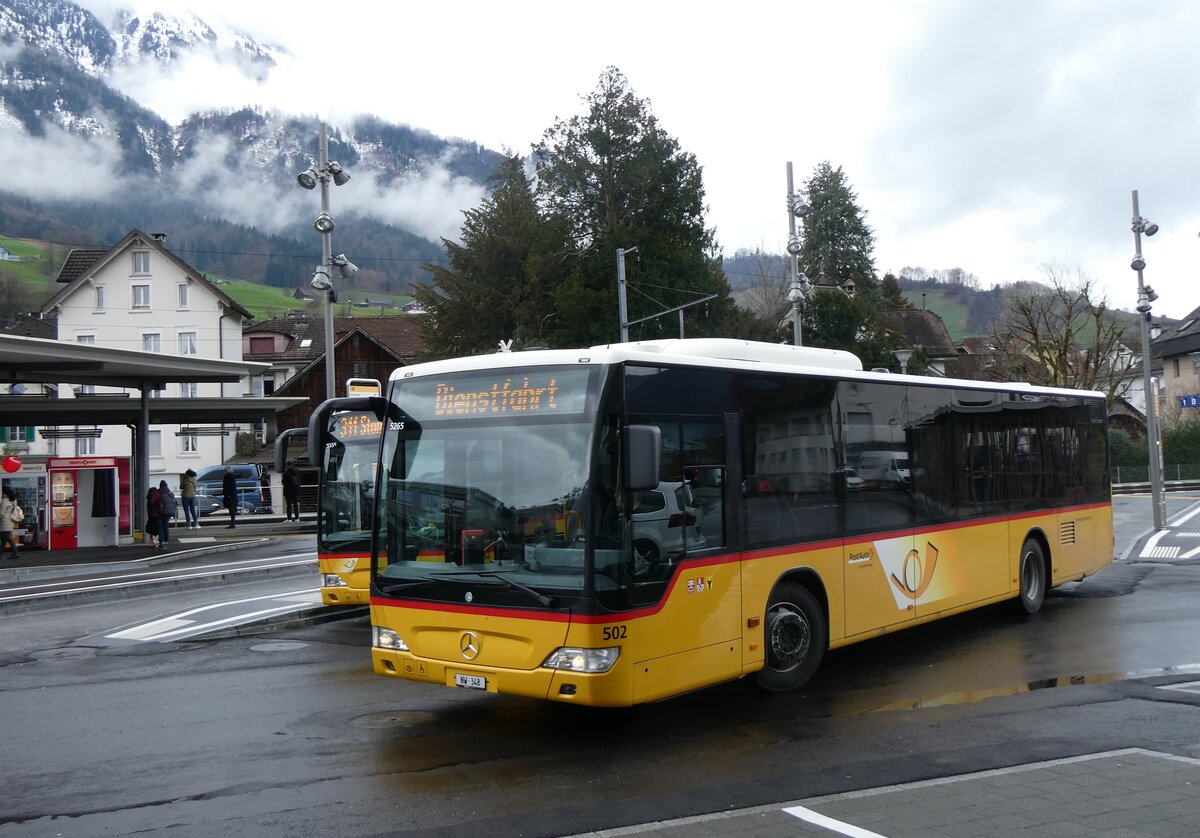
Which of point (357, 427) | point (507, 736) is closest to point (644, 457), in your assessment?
point (507, 736)

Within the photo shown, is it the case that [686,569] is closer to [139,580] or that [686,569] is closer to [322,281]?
[322,281]

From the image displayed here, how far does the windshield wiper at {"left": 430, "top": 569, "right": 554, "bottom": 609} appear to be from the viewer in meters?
7.68

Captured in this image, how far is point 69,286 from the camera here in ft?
218

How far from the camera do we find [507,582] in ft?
25.8

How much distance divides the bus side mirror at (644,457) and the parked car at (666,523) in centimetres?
35

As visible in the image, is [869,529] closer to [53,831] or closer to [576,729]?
[576,729]

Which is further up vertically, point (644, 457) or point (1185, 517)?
point (644, 457)

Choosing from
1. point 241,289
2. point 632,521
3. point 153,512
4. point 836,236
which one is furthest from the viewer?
point 241,289

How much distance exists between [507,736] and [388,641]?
119 cm

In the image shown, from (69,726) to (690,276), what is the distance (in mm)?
46899

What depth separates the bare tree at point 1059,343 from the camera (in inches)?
2149

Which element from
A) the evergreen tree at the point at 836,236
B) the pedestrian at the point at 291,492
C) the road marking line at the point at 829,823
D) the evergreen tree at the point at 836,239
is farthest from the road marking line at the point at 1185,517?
the evergreen tree at the point at 836,236

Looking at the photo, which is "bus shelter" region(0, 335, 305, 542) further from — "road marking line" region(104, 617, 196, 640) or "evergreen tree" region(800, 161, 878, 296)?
"evergreen tree" region(800, 161, 878, 296)

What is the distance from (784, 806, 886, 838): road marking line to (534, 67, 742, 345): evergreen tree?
45870 mm
